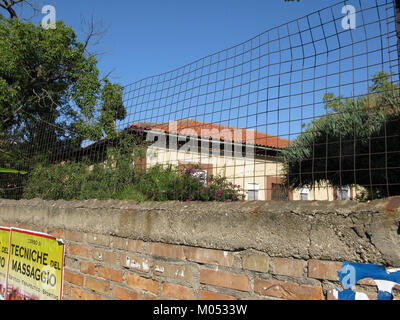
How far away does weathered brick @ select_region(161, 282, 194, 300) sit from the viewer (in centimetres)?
237

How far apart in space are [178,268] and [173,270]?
5 cm

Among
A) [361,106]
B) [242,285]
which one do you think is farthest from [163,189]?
[361,106]

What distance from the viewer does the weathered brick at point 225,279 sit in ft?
6.93

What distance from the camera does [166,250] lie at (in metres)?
2.56

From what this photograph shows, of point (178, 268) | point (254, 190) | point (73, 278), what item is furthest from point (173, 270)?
point (73, 278)

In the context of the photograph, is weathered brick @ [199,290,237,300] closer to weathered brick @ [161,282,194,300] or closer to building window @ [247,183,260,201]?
weathered brick @ [161,282,194,300]

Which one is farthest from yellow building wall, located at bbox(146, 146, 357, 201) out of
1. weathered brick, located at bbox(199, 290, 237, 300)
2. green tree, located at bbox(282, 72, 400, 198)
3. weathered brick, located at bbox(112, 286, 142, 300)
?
weathered brick, located at bbox(112, 286, 142, 300)

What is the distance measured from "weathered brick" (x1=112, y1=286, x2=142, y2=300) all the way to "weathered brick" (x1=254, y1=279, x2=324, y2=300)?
1049 mm

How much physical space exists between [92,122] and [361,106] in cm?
319

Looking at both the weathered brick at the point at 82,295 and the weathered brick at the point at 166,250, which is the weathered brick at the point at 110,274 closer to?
the weathered brick at the point at 82,295

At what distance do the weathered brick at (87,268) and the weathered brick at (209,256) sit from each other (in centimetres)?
110

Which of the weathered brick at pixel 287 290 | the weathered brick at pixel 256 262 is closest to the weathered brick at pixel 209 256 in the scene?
the weathered brick at pixel 256 262

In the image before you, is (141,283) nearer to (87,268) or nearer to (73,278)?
(87,268)

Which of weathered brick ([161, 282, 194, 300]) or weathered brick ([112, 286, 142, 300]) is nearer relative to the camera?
weathered brick ([161, 282, 194, 300])
